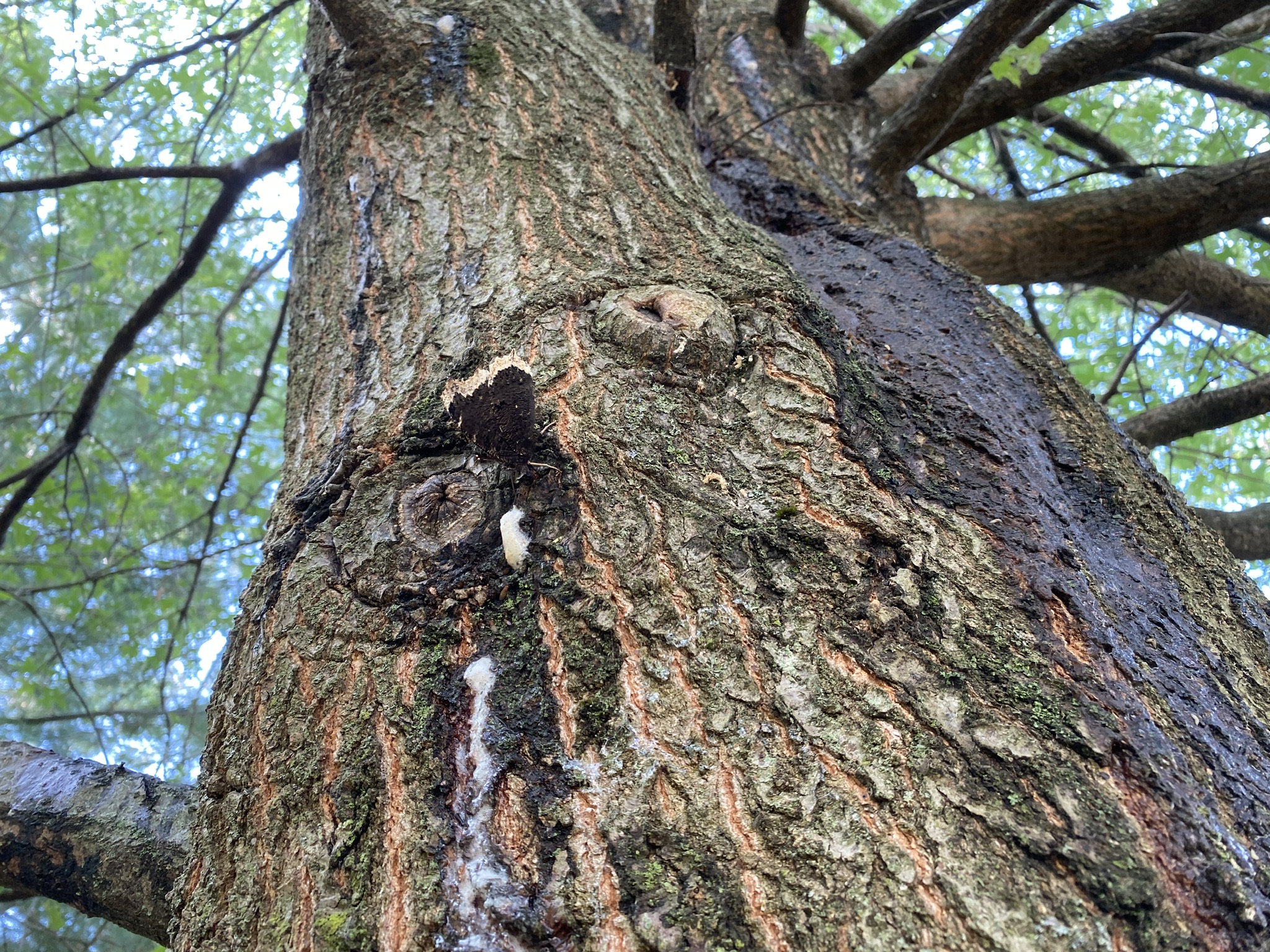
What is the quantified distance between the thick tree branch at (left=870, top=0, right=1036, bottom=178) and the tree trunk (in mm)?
882

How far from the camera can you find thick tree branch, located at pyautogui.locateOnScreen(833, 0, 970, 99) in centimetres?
255

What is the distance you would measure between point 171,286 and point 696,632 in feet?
8.78

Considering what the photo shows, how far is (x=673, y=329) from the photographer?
1232 mm

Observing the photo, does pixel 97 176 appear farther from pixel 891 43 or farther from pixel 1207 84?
pixel 1207 84

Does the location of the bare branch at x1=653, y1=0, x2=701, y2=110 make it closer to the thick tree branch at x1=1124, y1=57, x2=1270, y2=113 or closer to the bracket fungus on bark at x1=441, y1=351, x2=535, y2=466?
the bracket fungus on bark at x1=441, y1=351, x2=535, y2=466

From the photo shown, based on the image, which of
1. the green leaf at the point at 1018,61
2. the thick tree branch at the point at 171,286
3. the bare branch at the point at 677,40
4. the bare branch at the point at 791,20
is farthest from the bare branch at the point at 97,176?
the green leaf at the point at 1018,61

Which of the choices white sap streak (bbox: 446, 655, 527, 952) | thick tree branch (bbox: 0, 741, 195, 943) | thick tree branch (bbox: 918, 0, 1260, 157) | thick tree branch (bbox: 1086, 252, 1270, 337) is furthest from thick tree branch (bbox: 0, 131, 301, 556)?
thick tree branch (bbox: 1086, 252, 1270, 337)

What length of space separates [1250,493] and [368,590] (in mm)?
4840

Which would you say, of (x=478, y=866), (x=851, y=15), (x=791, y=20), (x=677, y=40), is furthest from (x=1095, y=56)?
(x=478, y=866)

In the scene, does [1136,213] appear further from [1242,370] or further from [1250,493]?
[1250,493]

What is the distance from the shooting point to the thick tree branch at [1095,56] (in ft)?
7.41

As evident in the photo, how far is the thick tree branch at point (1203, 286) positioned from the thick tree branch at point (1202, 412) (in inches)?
20.8

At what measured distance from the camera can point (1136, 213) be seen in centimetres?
264

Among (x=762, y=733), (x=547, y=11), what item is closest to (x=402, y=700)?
(x=762, y=733)
